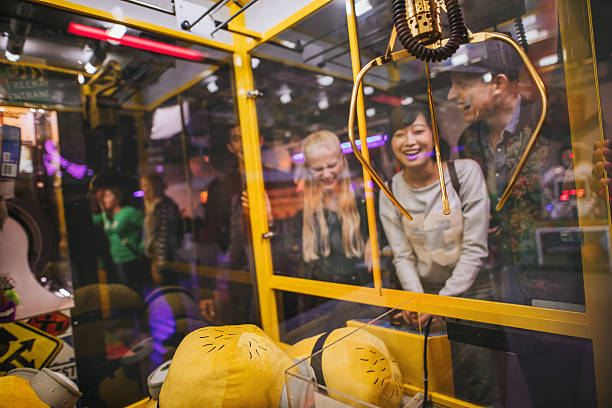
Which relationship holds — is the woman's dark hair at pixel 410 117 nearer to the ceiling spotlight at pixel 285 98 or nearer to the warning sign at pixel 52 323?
the ceiling spotlight at pixel 285 98

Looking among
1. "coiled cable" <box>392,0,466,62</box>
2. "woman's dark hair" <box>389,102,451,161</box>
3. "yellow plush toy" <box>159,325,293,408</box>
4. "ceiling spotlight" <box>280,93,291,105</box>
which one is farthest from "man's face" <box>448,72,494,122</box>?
"yellow plush toy" <box>159,325,293,408</box>

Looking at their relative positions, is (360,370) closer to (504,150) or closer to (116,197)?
(504,150)

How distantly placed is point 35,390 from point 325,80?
5.88ft

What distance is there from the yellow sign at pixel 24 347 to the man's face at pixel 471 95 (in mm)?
2044

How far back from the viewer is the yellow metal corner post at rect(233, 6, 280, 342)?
7.30 feet

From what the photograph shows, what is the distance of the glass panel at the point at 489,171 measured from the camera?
1228mm

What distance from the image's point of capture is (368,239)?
5.83 feet

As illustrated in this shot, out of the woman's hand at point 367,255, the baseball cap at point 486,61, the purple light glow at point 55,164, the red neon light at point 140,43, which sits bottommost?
the woman's hand at point 367,255

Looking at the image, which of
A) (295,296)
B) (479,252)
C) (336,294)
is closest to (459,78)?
(479,252)

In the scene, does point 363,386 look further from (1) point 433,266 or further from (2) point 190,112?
(2) point 190,112

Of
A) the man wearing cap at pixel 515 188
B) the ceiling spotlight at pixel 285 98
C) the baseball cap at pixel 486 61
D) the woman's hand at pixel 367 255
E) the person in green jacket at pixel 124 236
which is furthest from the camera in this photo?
the ceiling spotlight at pixel 285 98

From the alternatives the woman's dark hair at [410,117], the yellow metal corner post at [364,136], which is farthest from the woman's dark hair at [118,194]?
the woman's dark hair at [410,117]

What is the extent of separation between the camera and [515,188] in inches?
53.2

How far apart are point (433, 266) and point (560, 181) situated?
1.89ft
